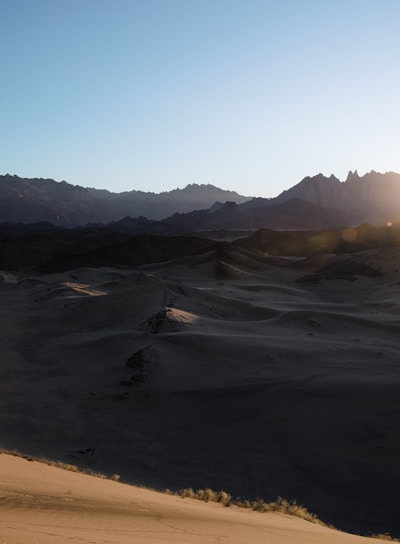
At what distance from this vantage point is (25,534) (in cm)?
447

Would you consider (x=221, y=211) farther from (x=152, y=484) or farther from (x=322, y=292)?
(x=152, y=484)

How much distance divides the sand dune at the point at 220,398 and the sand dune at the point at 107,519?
0.80 meters

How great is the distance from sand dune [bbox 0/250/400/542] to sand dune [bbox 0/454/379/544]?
2.63 feet

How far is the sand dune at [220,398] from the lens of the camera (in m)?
13.2

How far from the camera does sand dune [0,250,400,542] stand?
43.3 feet

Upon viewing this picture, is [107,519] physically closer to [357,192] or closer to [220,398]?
[220,398]

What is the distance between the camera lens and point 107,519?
19.0 ft

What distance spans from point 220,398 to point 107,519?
42.9 ft

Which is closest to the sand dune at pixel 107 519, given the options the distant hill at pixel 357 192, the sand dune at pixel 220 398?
the sand dune at pixel 220 398

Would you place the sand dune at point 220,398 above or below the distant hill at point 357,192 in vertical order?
below

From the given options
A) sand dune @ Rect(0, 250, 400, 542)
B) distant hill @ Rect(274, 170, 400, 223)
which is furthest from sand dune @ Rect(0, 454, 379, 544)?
distant hill @ Rect(274, 170, 400, 223)

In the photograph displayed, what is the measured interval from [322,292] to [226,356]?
29.1m

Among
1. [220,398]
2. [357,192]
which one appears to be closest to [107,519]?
[220,398]

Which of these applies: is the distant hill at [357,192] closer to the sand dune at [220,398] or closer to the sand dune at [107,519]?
the sand dune at [220,398]
